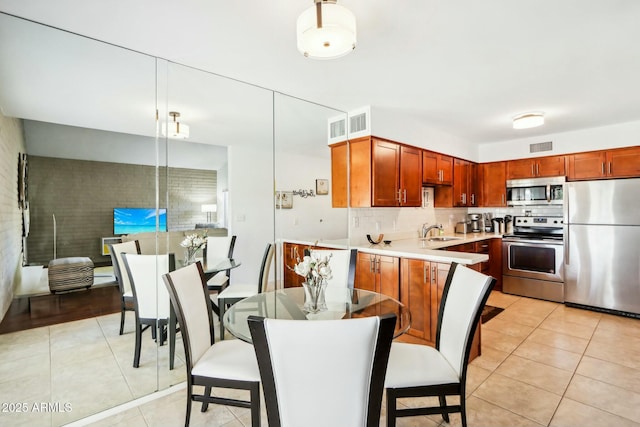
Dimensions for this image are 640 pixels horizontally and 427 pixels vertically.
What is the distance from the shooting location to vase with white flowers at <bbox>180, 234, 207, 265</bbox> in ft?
8.25

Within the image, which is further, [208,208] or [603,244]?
[603,244]

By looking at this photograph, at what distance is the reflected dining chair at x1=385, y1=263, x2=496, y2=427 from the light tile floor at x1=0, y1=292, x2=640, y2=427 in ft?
1.60

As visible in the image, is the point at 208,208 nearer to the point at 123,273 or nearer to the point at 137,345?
→ the point at 123,273

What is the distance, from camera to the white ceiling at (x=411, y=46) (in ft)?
5.64

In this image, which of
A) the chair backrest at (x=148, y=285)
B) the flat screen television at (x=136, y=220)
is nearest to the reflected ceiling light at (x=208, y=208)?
the flat screen television at (x=136, y=220)

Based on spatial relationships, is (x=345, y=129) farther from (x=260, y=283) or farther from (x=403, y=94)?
(x=260, y=283)

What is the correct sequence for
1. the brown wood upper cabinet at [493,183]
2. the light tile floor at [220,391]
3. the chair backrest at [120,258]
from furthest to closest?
the brown wood upper cabinet at [493,183] → the chair backrest at [120,258] → the light tile floor at [220,391]

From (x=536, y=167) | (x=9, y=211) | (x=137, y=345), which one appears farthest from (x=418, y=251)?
(x=536, y=167)

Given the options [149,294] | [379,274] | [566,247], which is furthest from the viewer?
[566,247]

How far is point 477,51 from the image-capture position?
2207 mm

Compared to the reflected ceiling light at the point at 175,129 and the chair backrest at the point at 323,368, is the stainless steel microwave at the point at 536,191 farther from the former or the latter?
the reflected ceiling light at the point at 175,129

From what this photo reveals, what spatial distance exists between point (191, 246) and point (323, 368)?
6.31ft

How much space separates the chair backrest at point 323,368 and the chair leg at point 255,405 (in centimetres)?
49

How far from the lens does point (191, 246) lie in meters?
2.55
